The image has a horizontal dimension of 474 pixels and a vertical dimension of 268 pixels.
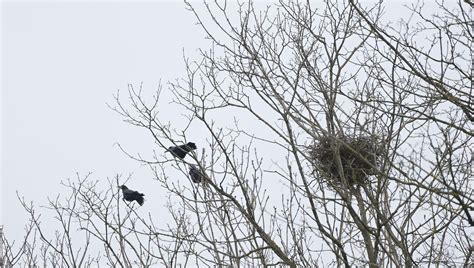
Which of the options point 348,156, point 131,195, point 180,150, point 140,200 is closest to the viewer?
point 180,150

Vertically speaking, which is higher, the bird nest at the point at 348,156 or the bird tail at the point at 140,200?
the bird tail at the point at 140,200

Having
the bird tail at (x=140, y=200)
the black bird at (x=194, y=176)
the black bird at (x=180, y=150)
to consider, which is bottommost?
the black bird at (x=194, y=176)

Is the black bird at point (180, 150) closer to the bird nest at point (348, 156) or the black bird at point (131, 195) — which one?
the bird nest at point (348, 156)

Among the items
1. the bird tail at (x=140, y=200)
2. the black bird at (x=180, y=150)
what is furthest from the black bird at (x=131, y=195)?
the black bird at (x=180, y=150)

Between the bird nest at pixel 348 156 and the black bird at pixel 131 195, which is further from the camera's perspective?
the black bird at pixel 131 195

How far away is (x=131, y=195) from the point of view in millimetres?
7090

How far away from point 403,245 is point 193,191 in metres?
2.14

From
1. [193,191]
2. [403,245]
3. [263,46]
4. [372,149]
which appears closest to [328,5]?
[263,46]

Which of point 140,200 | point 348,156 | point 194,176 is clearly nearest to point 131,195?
point 140,200

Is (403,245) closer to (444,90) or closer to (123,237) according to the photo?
(444,90)

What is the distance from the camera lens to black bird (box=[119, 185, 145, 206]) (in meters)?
7.03

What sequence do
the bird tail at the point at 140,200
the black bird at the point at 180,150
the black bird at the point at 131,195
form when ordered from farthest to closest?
the bird tail at the point at 140,200
the black bird at the point at 131,195
the black bird at the point at 180,150

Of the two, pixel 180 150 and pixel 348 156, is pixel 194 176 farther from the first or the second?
pixel 348 156

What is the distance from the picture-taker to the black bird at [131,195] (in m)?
7.03
